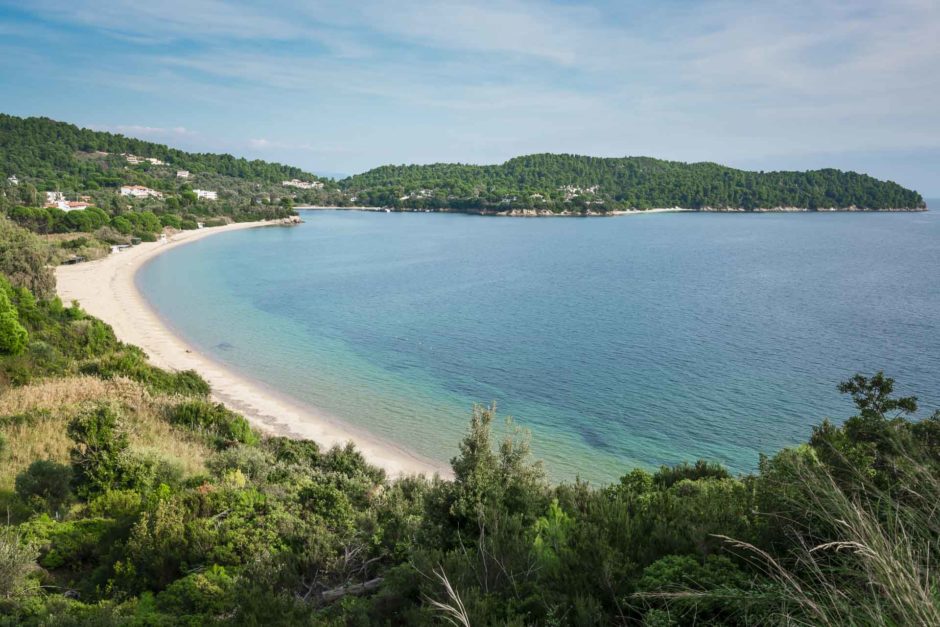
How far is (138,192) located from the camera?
340ft

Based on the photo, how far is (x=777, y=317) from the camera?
3516 cm

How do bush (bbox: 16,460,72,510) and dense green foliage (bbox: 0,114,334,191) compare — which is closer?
bush (bbox: 16,460,72,510)

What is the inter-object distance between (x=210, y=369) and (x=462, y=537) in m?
21.7

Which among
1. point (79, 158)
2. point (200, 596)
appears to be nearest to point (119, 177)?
point (79, 158)

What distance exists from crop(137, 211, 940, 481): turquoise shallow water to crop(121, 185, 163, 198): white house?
4267cm

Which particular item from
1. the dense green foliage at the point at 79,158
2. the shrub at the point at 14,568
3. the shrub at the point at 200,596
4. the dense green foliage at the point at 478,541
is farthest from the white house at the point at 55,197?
the shrub at the point at 200,596

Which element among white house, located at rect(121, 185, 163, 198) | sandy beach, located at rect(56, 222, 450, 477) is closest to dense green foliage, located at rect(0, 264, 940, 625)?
sandy beach, located at rect(56, 222, 450, 477)

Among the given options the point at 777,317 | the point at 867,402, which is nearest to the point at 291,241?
the point at 777,317

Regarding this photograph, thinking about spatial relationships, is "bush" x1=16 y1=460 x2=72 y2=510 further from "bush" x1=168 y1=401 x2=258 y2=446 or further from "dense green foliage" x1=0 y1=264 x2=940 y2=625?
"bush" x1=168 y1=401 x2=258 y2=446

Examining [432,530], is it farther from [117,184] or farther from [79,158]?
[79,158]

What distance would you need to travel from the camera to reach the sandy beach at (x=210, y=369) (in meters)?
17.8

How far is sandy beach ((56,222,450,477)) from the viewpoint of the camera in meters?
17.8

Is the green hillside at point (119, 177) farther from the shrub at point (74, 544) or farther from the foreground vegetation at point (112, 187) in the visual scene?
the shrub at point (74, 544)

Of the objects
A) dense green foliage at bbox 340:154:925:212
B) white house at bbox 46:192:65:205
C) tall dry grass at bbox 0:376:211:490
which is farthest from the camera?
dense green foliage at bbox 340:154:925:212
